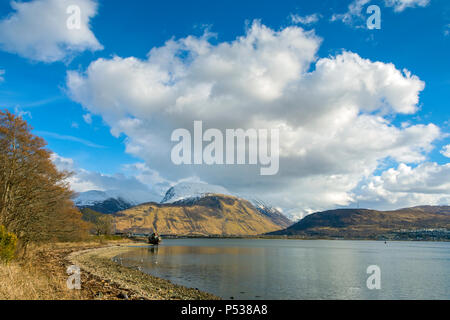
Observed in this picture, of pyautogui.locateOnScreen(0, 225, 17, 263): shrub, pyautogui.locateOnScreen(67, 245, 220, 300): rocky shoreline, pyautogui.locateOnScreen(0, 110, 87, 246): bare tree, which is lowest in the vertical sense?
pyautogui.locateOnScreen(67, 245, 220, 300): rocky shoreline

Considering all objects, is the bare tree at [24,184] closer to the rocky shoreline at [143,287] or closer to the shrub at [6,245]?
the shrub at [6,245]

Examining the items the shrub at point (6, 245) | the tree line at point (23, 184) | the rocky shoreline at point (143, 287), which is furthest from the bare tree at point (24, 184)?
the rocky shoreline at point (143, 287)

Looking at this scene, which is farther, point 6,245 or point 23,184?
point 23,184

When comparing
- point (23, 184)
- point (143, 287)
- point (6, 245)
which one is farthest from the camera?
point (143, 287)

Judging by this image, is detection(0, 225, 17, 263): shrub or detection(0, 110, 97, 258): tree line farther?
detection(0, 110, 97, 258): tree line

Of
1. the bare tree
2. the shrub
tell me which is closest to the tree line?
the bare tree

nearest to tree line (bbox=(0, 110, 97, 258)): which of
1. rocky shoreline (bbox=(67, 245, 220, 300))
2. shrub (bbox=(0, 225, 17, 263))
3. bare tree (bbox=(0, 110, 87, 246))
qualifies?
bare tree (bbox=(0, 110, 87, 246))

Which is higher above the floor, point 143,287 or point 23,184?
point 23,184

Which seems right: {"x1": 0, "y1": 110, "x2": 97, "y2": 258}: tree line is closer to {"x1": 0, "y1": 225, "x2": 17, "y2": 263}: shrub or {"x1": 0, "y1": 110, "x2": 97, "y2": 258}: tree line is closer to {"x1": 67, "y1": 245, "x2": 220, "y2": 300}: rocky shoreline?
{"x1": 0, "y1": 225, "x2": 17, "y2": 263}: shrub

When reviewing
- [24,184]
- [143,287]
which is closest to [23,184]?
[24,184]

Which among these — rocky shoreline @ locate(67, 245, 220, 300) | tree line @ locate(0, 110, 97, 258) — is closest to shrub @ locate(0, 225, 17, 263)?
tree line @ locate(0, 110, 97, 258)

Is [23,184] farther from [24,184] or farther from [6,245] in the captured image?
[6,245]

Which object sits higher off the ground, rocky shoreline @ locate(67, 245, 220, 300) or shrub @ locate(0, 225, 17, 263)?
shrub @ locate(0, 225, 17, 263)
